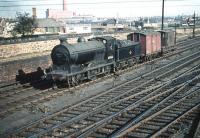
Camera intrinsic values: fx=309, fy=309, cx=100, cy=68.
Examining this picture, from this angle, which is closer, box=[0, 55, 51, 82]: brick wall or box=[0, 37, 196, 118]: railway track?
box=[0, 37, 196, 118]: railway track

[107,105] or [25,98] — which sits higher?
[107,105]

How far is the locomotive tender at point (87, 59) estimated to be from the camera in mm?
19188

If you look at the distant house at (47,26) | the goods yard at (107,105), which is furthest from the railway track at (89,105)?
the distant house at (47,26)

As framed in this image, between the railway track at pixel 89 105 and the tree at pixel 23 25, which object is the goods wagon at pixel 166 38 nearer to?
the railway track at pixel 89 105

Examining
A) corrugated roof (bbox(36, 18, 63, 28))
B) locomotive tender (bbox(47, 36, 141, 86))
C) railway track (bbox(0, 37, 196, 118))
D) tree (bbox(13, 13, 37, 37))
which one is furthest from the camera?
corrugated roof (bbox(36, 18, 63, 28))

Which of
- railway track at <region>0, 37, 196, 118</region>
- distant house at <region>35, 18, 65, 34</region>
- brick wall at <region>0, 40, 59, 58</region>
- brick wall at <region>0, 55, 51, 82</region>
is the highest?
distant house at <region>35, 18, 65, 34</region>

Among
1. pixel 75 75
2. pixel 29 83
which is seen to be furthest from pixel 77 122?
pixel 29 83

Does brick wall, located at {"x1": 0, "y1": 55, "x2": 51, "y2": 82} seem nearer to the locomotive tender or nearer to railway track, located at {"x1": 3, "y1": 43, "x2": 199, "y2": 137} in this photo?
the locomotive tender

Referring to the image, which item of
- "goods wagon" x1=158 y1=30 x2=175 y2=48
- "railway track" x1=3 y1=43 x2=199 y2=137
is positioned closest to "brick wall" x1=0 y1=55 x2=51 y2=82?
"railway track" x1=3 y1=43 x2=199 y2=137

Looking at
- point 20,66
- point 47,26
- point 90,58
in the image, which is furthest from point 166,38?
point 47,26

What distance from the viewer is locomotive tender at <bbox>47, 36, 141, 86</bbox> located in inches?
755

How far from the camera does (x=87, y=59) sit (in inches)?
814

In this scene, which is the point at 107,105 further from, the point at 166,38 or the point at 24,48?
the point at 166,38

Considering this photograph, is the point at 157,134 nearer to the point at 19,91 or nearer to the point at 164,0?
the point at 19,91
